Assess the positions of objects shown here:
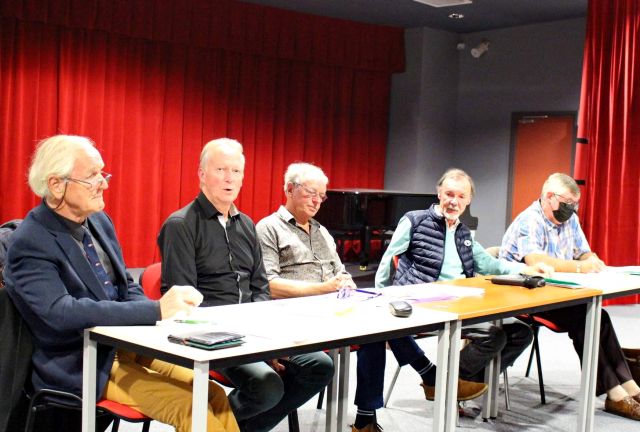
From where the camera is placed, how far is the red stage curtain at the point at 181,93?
712 cm

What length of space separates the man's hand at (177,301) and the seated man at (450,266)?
1239 mm

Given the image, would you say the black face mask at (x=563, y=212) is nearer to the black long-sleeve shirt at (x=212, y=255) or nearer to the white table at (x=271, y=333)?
the white table at (x=271, y=333)

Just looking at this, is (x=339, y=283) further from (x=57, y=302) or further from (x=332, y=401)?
(x=57, y=302)

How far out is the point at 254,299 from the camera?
280 cm

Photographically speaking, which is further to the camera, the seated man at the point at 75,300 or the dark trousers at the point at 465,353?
the dark trousers at the point at 465,353

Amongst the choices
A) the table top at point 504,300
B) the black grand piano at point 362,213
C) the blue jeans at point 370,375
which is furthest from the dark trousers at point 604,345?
the black grand piano at point 362,213

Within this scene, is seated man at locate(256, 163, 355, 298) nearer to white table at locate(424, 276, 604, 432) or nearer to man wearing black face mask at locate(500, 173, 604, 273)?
white table at locate(424, 276, 604, 432)

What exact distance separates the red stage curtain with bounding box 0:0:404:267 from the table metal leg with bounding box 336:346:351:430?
5.15 m

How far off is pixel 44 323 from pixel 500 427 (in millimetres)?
2173

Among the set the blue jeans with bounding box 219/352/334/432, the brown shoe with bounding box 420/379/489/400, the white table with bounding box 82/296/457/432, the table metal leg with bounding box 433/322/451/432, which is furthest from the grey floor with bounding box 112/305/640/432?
the white table with bounding box 82/296/457/432

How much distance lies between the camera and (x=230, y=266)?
270 cm

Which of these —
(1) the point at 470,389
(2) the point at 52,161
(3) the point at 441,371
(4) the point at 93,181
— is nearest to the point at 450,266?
(1) the point at 470,389

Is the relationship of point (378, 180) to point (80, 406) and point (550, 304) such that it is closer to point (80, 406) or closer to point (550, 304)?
point (550, 304)

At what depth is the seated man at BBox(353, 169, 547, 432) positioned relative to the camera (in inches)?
126
